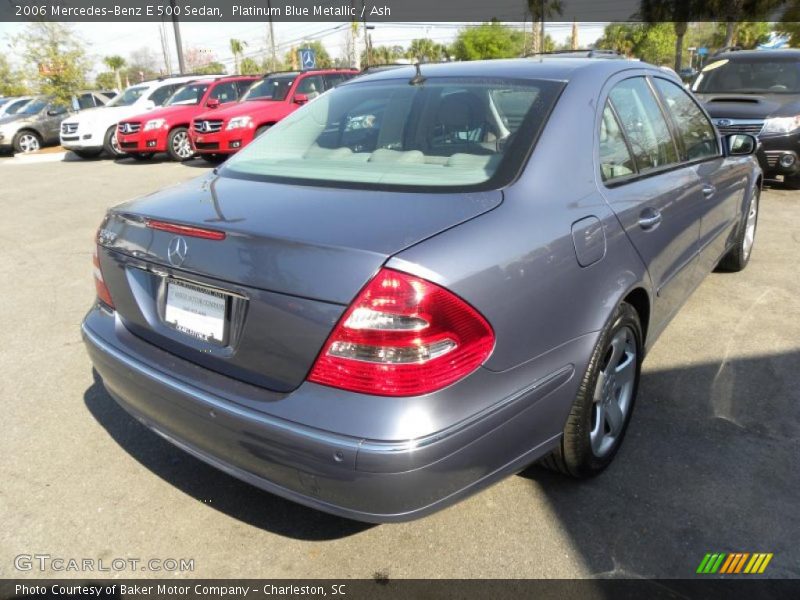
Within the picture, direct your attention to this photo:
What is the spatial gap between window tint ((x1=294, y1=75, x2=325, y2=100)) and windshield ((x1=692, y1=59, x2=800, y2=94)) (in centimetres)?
732

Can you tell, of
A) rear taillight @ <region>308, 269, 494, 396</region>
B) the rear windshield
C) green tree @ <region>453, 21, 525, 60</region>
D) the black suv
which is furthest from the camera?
green tree @ <region>453, 21, 525, 60</region>

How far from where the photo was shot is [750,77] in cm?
944

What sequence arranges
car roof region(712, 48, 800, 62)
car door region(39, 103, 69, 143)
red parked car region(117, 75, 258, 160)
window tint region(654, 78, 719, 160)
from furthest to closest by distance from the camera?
car door region(39, 103, 69, 143) → red parked car region(117, 75, 258, 160) → car roof region(712, 48, 800, 62) → window tint region(654, 78, 719, 160)

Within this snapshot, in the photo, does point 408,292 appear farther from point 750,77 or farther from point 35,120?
point 35,120

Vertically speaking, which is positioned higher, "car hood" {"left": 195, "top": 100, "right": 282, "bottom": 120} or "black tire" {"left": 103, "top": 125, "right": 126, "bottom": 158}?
"car hood" {"left": 195, "top": 100, "right": 282, "bottom": 120}

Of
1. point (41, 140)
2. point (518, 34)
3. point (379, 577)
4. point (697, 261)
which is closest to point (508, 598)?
point (379, 577)

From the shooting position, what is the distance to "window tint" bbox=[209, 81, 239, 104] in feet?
47.9

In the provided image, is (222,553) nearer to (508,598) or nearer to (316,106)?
(508,598)

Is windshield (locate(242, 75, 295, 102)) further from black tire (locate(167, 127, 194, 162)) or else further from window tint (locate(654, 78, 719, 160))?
window tint (locate(654, 78, 719, 160))

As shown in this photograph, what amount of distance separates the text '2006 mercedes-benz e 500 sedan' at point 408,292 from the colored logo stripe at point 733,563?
1.74 feet

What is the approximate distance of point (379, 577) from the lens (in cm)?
220

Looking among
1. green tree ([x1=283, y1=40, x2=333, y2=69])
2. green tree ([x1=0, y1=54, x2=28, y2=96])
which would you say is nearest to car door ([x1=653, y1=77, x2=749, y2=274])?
green tree ([x1=0, y1=54, x2=28, y2=96])

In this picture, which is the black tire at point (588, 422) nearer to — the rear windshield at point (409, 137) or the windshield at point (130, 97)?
the rear windshield at point (409, 137)

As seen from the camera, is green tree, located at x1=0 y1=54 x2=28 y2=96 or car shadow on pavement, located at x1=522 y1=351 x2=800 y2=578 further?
green tree, located at x1=0 y1=54 x2=28 y2=96
